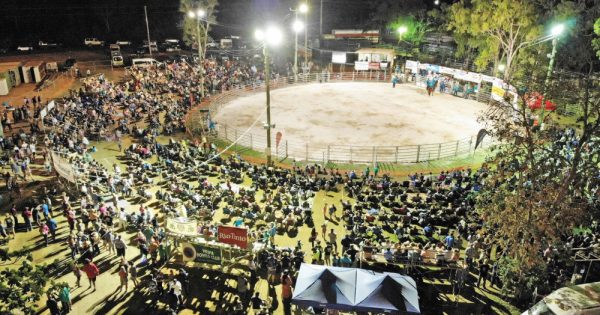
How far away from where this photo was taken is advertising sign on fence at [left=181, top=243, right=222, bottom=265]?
722 inches

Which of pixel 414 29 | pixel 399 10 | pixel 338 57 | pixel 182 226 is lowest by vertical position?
pixel 182 226

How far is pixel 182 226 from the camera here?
18453 millimetres

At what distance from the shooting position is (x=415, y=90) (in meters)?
53.0

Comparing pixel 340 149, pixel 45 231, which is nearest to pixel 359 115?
pixel 340 149

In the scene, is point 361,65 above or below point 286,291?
above

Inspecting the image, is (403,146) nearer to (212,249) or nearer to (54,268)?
(212,249)

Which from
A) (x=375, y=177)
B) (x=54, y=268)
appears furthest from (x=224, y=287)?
(x=375, y=177)

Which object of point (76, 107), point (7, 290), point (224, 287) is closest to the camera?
point (7, 290)

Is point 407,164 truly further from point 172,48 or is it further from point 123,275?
point 172,48

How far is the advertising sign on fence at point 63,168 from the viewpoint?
965 inches

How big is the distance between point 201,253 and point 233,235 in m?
1.96

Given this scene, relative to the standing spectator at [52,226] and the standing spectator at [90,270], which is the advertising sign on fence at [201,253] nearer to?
the standing spectator at [90,270]

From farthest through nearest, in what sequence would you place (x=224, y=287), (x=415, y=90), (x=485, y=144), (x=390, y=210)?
1. (x=415, y=90)
2. (x=485, y=144)
3. (x=390, y=210)
4. (x=224, y=287)

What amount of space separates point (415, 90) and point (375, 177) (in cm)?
2839
